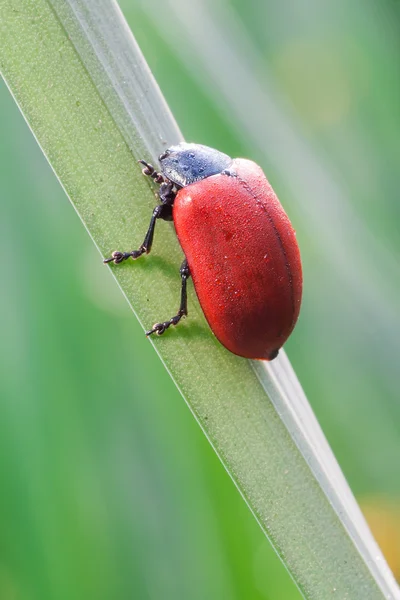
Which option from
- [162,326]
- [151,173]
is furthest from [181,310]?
[151,173]

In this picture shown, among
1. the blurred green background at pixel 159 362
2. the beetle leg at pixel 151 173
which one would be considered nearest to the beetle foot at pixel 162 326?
the beetle leg at pixel 151 173

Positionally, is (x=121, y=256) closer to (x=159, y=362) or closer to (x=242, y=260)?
(x=242, y=260)

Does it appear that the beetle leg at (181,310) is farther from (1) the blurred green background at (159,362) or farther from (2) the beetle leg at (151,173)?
(1) the blurred green background at (159,362)

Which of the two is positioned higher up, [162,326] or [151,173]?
[151,173]

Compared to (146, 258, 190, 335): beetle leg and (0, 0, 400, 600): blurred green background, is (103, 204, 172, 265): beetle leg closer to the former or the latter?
(146, 258, 190, 335): beetle leg

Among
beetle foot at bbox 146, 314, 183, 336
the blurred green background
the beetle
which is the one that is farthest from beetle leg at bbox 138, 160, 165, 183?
the blurred green background

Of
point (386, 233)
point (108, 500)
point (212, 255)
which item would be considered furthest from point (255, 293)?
point (386, 233)
